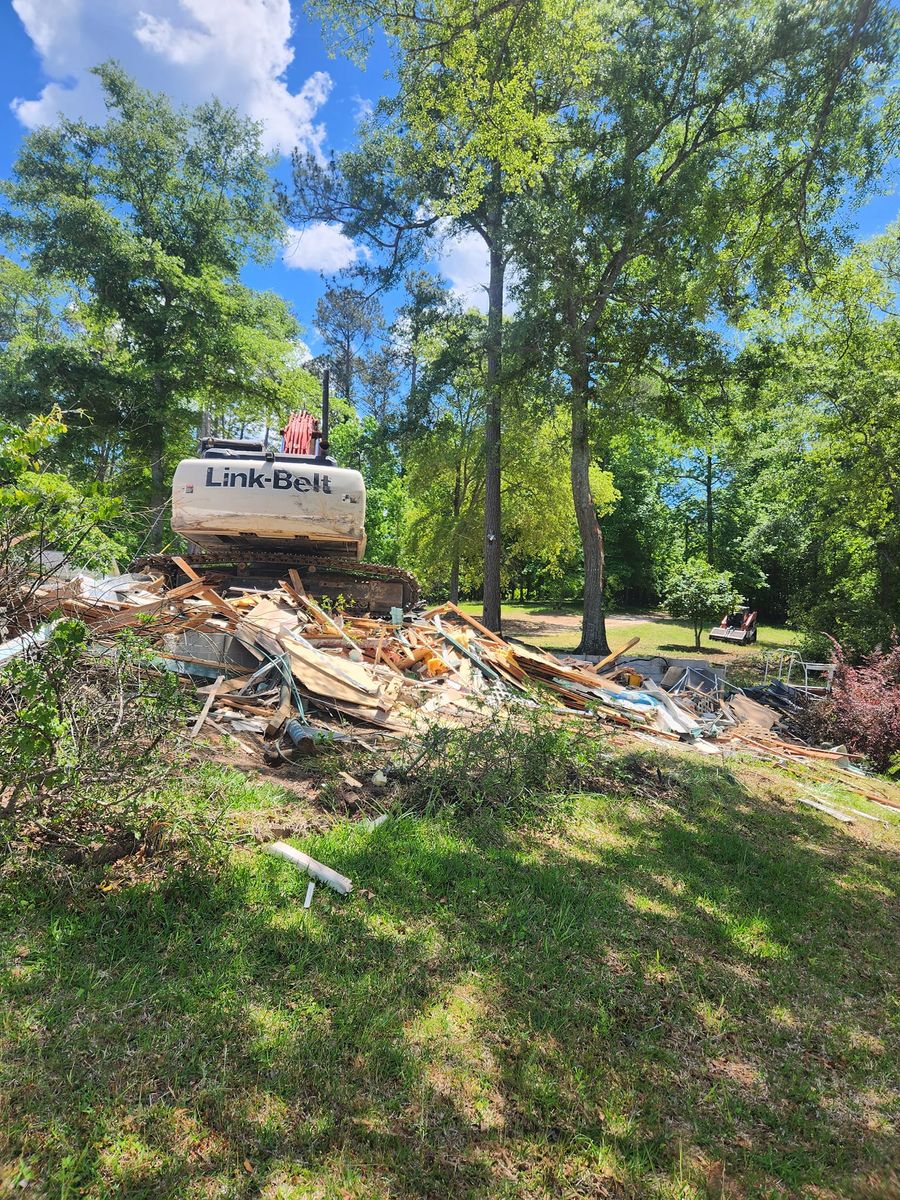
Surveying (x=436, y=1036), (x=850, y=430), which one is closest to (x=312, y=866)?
(x=436, y=1036)

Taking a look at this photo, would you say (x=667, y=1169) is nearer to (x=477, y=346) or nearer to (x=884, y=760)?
(x=884, y=760)

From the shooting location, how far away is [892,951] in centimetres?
348

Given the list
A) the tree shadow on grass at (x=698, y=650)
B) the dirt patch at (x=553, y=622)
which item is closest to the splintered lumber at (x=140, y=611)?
the tree shadow on grass at (x=698, y=650)

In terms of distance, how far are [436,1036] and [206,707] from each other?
3255mm

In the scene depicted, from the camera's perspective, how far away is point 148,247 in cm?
2117

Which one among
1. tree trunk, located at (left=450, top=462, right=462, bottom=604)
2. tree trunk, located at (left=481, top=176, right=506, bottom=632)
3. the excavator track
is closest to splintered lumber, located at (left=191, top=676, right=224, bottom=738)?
the excavator track

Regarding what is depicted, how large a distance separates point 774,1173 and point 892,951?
6.51 ft

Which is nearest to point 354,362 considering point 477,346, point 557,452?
point 557,452

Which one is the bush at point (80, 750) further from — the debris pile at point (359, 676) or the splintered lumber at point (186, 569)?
the splintered lumber at point (186, 569)

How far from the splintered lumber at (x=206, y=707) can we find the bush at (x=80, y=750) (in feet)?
3.28

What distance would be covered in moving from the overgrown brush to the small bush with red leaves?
5369 millimetres

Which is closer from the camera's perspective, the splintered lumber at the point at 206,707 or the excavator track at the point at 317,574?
the splintered lumber at the point at 206,707

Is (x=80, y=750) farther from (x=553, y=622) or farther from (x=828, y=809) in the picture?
(x=553, y=622)

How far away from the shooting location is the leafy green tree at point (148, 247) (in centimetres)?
2077
